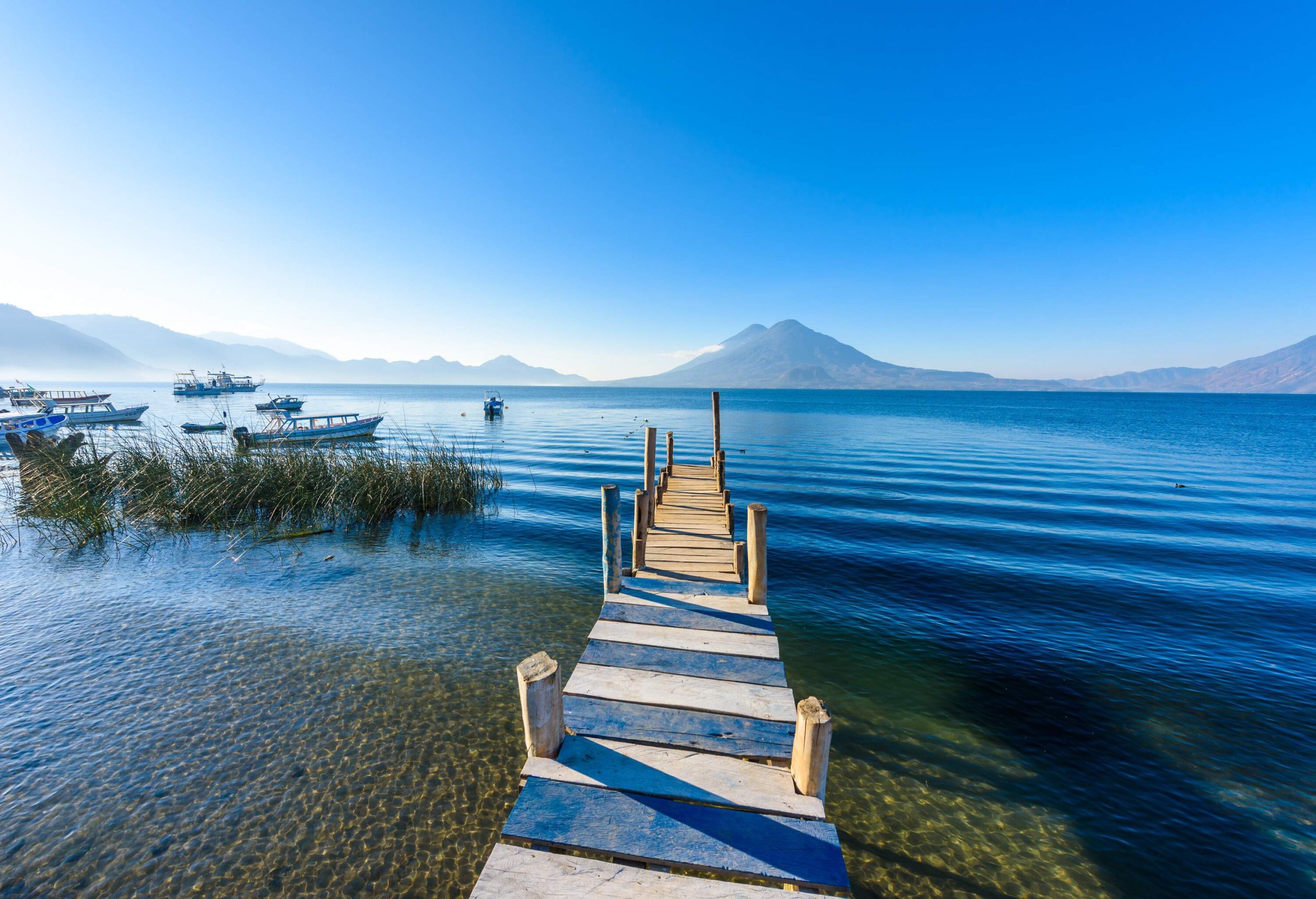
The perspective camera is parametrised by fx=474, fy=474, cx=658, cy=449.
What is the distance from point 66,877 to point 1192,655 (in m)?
14.9

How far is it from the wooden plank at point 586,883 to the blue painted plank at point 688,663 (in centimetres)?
194

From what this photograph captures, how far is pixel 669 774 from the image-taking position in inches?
153

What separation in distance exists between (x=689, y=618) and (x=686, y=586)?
990 millimetres

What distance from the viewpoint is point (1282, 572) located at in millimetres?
11836

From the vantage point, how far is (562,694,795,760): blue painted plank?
13.6 ft

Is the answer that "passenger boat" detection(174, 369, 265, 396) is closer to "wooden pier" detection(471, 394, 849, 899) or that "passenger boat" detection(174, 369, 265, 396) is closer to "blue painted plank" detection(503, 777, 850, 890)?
"wooden pier" detection(471, 394, 849, 899)

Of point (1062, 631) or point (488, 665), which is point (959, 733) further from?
point (488, 665)

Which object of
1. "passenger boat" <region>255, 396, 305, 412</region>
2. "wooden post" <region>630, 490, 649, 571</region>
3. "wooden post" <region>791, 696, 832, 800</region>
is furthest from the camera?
"passenger boat" <region>255, 396, 305, 412</region>

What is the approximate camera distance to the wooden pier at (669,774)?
3.16 metres

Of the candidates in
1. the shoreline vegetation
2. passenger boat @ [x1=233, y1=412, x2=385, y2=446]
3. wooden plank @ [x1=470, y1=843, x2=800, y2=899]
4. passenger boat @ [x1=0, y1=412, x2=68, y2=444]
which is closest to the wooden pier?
wooden plank @ [x1=470, y1=843, x2=800, y2=899]

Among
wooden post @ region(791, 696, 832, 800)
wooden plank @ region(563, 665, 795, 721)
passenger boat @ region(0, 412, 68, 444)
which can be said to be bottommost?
wooden plank @ region(563, 665, 795, 721)

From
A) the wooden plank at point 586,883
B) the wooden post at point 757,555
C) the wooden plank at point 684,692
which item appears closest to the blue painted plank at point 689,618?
the wooden post at point 757,555

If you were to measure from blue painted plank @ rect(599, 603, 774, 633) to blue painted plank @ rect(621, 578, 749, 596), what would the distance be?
1.87ft

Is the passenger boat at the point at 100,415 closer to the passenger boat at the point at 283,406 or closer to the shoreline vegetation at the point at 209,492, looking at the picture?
the passenger boat at the point at 283,406
